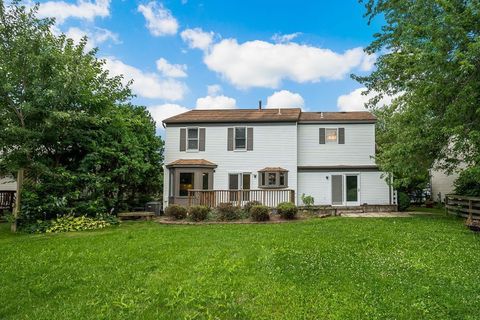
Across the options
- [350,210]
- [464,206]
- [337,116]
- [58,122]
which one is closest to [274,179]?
[350,210]

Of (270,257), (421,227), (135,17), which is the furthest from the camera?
(135,17)

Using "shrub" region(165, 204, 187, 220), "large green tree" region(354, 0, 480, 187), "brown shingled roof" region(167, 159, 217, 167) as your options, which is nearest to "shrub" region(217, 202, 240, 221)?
"shrub" region(165, 204, 187, 220)

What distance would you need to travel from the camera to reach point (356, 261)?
5738 millimetres

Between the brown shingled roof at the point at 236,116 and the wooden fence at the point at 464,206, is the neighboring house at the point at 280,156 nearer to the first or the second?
the brown shingled roof at the point at 236,116

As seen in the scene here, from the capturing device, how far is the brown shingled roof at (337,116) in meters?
17.1

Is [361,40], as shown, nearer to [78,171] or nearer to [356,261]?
[356,261]

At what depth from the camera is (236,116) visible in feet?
58.3

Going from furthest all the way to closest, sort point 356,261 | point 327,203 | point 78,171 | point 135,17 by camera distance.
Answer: point 327,203, point 135,17, point 78,171, point 356,261

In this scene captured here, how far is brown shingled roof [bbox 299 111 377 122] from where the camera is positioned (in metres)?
17.1

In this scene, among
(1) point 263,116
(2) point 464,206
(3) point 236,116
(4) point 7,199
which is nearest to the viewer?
(2) point 464,206

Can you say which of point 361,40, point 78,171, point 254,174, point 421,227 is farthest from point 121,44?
point 421,227

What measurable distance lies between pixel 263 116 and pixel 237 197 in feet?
17.2

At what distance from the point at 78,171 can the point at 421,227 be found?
43.7 feet

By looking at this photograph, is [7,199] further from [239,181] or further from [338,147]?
[338,147]
